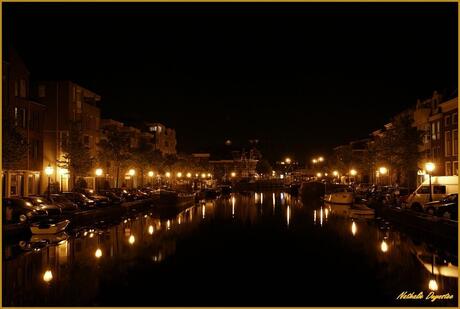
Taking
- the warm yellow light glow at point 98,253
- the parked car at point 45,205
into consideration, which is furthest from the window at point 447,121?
the warm yellow light glow at point 98,253

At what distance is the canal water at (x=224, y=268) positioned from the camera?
17.0 m

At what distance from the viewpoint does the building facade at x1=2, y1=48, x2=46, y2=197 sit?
46.1m

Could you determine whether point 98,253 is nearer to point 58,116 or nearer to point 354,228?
point 354,228

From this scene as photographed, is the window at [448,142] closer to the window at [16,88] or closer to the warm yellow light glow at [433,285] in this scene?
the warm yellow light glow at [433,285]

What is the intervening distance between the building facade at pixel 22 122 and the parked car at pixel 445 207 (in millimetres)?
31913

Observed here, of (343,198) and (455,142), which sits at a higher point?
(455,142)

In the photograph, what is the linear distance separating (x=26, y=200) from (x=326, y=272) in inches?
833

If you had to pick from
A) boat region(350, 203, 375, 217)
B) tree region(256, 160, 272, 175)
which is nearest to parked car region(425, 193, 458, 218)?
boat region(350, 203, 375, 217)

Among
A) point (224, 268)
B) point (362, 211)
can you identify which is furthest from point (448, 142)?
point (224, 268)

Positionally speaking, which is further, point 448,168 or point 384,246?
point 448,168

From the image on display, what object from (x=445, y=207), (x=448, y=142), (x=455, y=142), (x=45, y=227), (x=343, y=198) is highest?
(x=448, y=142)

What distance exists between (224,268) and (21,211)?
16.2 meters

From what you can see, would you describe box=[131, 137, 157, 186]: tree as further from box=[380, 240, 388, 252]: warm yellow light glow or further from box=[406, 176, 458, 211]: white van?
box=[380, 240, 388, 252]: warm yellow light glow

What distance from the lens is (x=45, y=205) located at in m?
34.5
